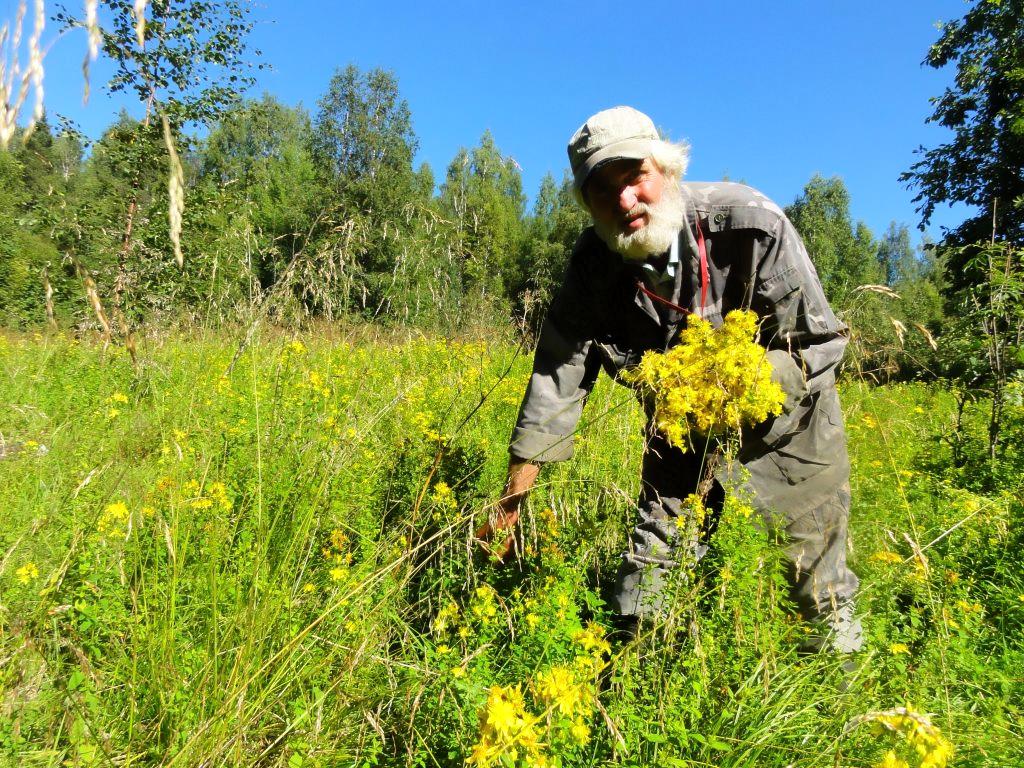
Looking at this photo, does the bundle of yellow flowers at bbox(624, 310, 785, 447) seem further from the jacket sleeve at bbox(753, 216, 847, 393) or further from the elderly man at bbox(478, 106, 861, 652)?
the jacket sleeve at bbox(753, 216, 847, 393)

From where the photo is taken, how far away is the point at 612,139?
2328 millimetres

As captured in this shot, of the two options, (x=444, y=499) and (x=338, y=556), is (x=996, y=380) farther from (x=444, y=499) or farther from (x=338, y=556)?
(x=338, y=556)

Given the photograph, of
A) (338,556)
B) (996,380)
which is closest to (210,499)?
(338,556)

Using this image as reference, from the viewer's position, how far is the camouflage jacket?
2229 mm

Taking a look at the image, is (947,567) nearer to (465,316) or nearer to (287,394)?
(465,316)

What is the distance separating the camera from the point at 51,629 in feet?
5.60

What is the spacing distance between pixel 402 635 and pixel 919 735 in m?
1.56

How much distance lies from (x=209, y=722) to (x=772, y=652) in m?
1.41

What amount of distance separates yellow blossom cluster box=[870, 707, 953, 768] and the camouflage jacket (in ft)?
3.45

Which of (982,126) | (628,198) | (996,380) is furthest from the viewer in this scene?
(982,126)

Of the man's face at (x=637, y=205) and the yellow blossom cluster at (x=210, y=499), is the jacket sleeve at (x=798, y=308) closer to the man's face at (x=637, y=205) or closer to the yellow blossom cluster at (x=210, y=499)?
the man's face at (x=637, y=205)

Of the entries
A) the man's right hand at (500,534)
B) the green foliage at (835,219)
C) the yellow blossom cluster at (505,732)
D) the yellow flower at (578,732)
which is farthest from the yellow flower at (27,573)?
the green foliage at (835,219)

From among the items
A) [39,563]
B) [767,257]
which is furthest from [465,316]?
[39,563]

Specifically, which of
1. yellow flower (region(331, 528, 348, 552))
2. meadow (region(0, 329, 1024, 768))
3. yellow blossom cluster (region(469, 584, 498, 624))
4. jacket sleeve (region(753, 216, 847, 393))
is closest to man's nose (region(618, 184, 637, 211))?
jacket sleeve (region(753, 216, 847, 393))
